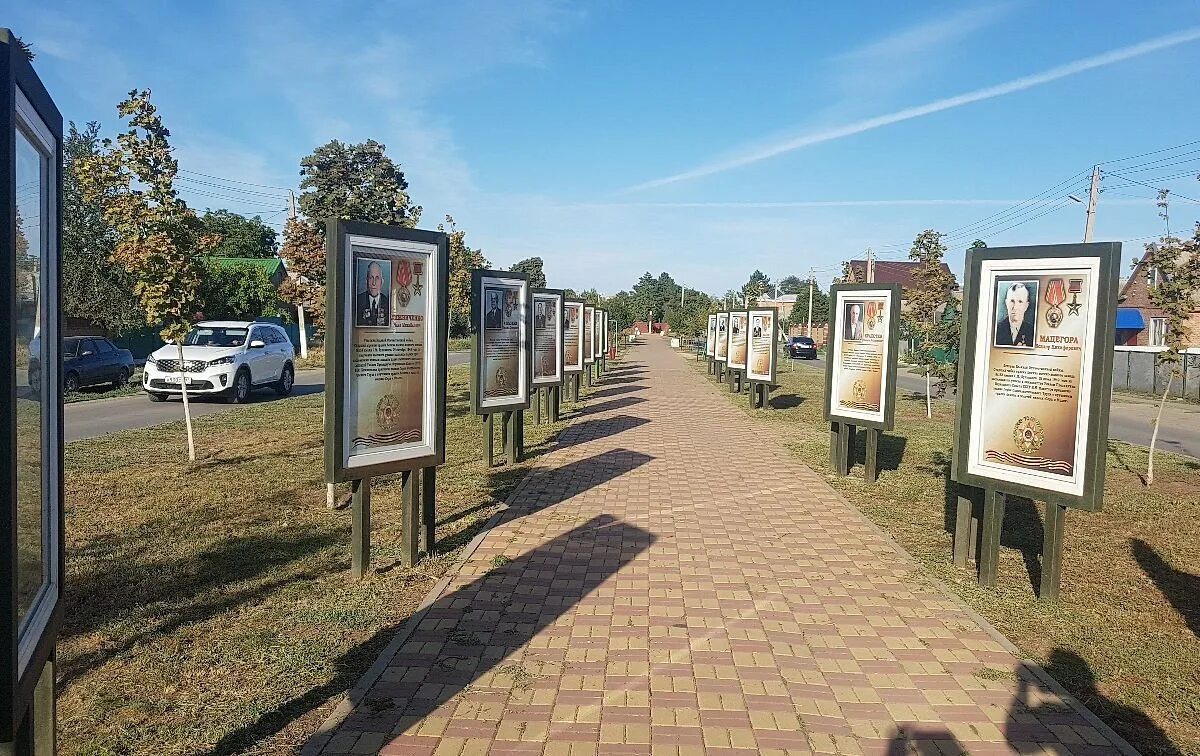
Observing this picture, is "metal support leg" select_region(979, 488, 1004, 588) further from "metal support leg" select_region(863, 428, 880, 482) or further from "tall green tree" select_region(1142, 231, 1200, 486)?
"tall green tree" select_region(1142, 231, 1200, 486)

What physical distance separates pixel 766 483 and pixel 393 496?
4357 mm

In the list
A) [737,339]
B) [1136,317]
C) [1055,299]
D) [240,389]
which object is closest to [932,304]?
[737,339]

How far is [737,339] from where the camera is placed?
21922 mm

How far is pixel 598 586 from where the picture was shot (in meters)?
5.56

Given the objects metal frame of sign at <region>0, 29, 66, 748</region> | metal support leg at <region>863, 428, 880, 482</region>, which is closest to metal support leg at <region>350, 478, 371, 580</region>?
metal frame of sign at <region>0, 29, 66, 748</region>

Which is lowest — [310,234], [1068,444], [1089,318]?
[1068,444]

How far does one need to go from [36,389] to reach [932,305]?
16469mm

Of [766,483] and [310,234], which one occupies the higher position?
[310,234]

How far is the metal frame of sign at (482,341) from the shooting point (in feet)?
30.6

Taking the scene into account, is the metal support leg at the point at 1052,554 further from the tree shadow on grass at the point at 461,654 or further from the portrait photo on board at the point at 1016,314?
the tree shadow on grass at the point at 461,654

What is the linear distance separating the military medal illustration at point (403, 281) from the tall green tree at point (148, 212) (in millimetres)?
5112

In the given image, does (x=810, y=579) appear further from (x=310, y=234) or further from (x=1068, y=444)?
(x=310, y=234)

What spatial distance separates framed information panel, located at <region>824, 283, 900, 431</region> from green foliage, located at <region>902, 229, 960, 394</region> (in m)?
6.53

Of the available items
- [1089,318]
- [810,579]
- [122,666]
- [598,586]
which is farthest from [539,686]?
[1089,318]
